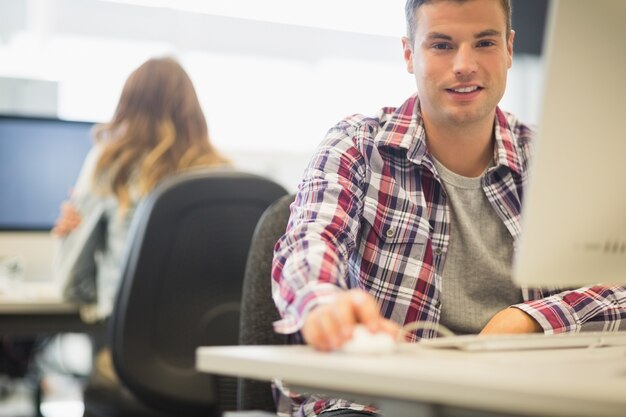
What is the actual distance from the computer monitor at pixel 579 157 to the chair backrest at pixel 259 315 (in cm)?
60

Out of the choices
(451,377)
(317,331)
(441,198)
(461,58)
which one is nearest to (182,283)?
(441,198)

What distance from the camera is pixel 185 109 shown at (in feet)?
9.53

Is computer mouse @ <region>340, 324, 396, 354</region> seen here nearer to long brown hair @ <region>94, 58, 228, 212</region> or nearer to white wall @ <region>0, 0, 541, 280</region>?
long brown hair @ <region>94, 58, 228, 212</region>

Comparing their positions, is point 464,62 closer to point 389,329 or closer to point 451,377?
point 389,329

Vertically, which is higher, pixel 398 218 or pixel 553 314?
pixel 398 218

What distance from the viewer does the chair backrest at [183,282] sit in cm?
209

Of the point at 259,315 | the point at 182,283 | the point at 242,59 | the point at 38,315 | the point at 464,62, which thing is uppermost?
the point at 464,62

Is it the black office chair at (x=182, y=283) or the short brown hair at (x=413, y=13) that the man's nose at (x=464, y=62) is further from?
the black office chair at (x=182, y=283)

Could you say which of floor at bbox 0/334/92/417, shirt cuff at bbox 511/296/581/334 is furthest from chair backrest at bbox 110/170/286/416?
floor at bbox 0/334/92/417

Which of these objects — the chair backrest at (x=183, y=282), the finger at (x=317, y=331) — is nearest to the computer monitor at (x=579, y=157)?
the finger at (x=317, y=331)

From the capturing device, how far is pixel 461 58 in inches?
60.9

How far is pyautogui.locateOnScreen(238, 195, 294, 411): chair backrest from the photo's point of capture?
4.76 feet

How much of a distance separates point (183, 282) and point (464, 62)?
3.11 ft

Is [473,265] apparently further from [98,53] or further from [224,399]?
[98,53]
